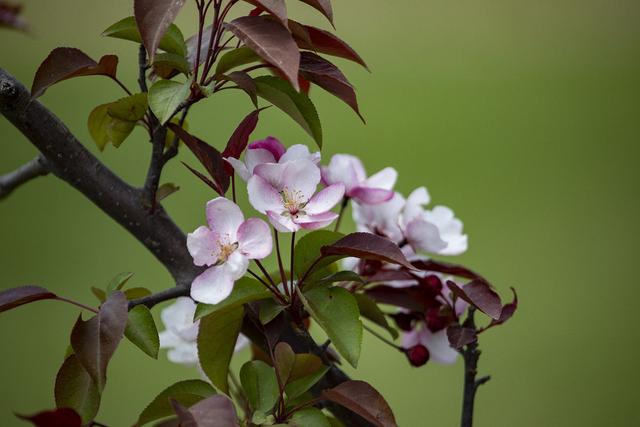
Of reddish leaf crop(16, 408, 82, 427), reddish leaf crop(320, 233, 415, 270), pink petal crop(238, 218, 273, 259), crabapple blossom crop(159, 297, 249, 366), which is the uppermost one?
pink petal crop(238, 218, 273, 259)

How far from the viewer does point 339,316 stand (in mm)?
443

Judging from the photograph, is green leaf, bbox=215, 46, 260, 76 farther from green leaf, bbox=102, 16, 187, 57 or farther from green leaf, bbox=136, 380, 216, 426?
green leaf, bbox=136, 380, 216, 426

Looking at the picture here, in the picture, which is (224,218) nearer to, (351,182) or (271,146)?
(271,146)

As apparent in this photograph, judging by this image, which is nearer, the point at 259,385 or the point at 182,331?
the point at 259,385

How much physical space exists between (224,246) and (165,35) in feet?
0.42

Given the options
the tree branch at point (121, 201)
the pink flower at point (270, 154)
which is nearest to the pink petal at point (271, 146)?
the pink flower at point (270, 154)

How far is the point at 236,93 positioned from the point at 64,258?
1015 mm

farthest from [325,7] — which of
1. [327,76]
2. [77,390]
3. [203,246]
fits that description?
[77,390]

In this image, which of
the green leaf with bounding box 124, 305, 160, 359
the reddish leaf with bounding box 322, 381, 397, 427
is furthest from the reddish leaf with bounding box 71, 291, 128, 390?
the reddish leaf with bounding box 322, 381, 397, 427

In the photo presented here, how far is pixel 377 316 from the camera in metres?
0.55

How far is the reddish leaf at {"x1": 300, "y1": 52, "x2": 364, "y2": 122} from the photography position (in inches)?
17.9

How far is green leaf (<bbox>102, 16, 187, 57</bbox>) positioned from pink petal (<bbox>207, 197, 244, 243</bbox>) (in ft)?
0.33

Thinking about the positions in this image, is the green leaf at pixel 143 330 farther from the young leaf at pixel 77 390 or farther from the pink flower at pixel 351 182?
the pink flower at pixel 351 182

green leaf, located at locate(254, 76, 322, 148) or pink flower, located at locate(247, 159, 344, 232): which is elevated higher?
green leaf, located at locate(254, 76, 322, 148)
